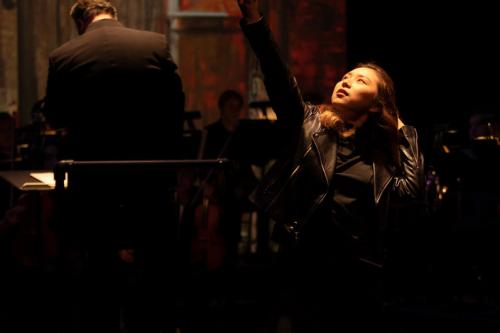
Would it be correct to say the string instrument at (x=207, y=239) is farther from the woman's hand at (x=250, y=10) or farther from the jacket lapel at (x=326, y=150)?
the woman's hand at (x=250, y=10)

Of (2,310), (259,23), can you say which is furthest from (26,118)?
(259,23)

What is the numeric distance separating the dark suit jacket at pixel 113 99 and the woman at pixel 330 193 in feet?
2.25

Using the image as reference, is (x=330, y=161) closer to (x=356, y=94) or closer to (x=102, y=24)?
(x=356, y=94)

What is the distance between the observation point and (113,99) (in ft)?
10.5

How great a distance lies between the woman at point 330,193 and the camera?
2.63 meters

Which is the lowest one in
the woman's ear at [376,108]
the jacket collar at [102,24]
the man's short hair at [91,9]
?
the woman's ear at [376,108]

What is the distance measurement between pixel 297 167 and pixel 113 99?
91cm

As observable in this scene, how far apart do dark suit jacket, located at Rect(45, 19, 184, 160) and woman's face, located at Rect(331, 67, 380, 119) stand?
79 centimetres

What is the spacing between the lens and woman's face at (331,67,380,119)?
111 inches

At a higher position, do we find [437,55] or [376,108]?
[437,55]

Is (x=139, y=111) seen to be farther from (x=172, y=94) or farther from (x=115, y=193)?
(x=115, y=193)

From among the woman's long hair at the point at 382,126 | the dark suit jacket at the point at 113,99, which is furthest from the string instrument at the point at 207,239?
the woman's long hair at the point at 382,126

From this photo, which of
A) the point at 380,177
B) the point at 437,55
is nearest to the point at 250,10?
the point at 380,177

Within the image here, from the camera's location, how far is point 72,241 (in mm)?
2967
